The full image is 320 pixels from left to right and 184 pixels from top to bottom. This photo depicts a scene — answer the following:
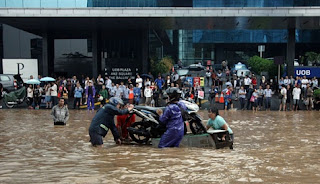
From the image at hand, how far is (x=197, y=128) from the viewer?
404 inches

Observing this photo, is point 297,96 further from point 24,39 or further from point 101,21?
point 24,39

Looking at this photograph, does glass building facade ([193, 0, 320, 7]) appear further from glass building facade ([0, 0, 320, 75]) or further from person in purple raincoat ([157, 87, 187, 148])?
person in purple raincoat ([157, 87, 187, 148])

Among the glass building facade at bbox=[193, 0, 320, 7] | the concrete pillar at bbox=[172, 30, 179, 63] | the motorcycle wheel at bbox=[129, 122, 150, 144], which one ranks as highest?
the glass building facade at bbox=[193, 0, 320, 7]

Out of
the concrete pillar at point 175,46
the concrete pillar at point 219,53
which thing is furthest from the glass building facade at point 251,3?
the concrete pillar at point 175,46

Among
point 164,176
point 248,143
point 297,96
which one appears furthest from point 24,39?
Result: point 164,176

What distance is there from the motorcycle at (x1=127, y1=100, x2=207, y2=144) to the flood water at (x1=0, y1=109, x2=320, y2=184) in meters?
0.40

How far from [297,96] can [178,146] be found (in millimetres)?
15384

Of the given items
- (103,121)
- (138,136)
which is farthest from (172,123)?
(103,121)

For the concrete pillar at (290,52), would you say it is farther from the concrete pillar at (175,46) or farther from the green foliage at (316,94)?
the concrete pillar at (175,46)

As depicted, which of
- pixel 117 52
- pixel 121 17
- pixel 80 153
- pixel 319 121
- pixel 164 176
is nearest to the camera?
pixel 164 176

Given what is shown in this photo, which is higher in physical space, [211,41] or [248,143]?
[211,41]

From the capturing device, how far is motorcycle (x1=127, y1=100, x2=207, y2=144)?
980cm

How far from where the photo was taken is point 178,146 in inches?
361

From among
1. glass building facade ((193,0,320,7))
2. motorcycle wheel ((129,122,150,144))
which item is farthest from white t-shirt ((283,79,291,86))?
glass building facade ((193,0,320,7))
